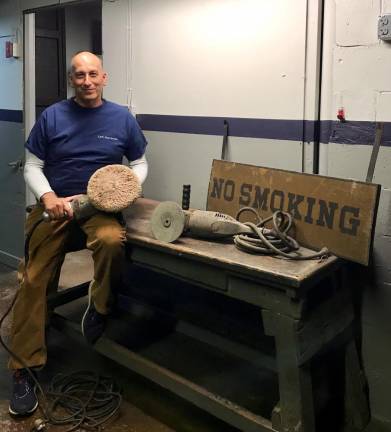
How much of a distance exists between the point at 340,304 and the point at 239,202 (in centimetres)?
60

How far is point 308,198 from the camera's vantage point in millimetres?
1936

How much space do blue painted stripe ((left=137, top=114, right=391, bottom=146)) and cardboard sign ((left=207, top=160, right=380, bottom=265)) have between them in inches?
9.4

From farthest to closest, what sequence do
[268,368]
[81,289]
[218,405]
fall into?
1. [81,289]
2. [268,368]
3. [218,405]

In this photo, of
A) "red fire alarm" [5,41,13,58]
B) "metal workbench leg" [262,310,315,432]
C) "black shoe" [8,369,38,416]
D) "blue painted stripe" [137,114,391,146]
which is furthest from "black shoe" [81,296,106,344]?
"red fire alarm" [5,41,13,58]

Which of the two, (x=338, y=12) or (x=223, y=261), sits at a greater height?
(x=338, y=12)

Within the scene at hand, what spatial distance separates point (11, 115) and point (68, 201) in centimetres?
182

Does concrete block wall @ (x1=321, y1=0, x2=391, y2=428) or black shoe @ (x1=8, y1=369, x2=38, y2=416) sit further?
black shoe @ (x1=8, y1=369, x2=38, y2=416)

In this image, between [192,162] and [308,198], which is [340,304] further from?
[192,162]

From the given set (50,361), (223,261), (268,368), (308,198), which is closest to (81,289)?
(50,361)

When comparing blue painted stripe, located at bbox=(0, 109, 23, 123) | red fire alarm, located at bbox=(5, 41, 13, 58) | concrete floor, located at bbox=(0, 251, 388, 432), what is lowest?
concrete floor, located at bbox=(0, 251, 388, 432)

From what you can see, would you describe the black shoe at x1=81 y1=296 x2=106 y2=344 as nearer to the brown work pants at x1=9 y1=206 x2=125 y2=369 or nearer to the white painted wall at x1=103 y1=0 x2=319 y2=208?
the brown work pants at x1=9 y1=206 x2=125 y2=369

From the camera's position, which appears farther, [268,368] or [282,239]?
[268,368]

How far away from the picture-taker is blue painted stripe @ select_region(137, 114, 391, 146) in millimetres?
1984

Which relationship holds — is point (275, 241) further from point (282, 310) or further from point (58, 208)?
point (58, 208)
